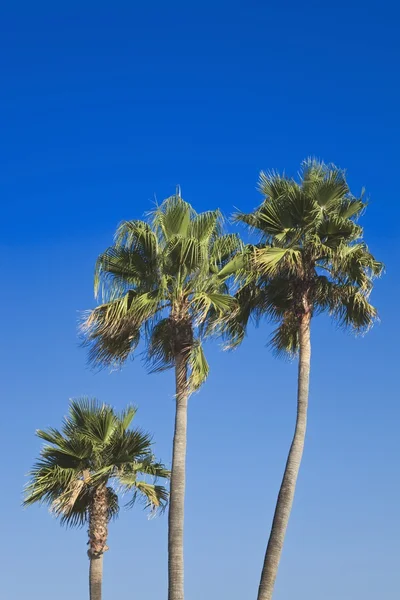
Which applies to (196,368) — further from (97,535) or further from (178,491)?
(97,535)

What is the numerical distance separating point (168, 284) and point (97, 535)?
626 cm

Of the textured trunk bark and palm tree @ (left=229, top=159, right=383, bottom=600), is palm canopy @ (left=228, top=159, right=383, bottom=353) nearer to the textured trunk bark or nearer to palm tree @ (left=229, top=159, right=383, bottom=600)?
palm tree @ (left=229, top=159, right=383, bottom=600)

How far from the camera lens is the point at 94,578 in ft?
83.3

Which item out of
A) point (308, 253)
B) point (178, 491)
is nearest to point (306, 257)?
point (308, 253)

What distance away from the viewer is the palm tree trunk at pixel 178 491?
2191 cm

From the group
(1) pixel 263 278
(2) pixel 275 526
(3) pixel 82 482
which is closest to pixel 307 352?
(1) pixel 263 278

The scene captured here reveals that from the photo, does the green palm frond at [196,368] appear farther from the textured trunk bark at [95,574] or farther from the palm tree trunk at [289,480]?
the textured trunk bark at [95,574]

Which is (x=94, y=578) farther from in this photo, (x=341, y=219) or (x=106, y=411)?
(x=341, y=219)

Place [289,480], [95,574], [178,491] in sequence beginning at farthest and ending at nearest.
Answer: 1. [95,574]
2. [289,480]
3. [178,491]

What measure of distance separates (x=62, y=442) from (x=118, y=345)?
302 centimetres

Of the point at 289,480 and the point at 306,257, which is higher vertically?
the point at 306,257

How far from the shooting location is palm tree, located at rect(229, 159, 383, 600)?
24594 millimetres

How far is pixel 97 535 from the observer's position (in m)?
25.5

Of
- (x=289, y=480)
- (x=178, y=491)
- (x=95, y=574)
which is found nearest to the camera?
(x=178, y=491)
